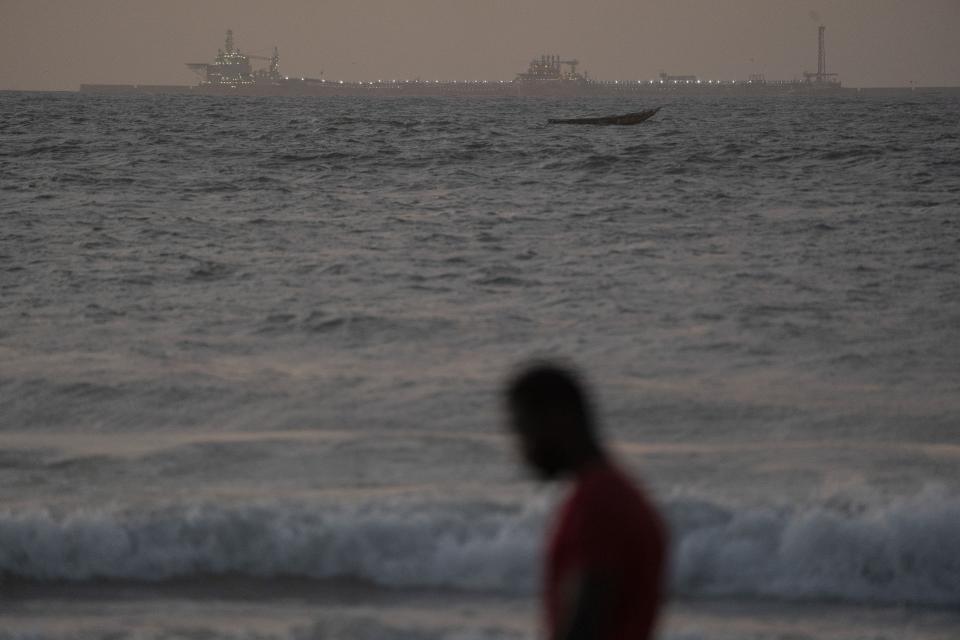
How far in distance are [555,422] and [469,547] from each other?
4.52 m

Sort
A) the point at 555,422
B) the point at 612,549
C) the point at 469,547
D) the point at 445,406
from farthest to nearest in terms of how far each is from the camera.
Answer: the point at 445,406, the point at 469,547, the point at 555,422, the point at 612,549

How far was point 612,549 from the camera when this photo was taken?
2.09 m

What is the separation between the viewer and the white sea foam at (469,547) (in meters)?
6.41

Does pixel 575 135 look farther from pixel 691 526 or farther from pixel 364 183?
pixel 691 526

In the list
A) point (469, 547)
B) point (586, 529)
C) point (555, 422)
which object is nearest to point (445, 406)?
point (469, 547)

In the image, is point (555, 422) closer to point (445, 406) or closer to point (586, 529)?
point (586, 529)

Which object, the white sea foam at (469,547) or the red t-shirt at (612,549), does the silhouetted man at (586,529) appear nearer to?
the red t-shirt at (612,549)

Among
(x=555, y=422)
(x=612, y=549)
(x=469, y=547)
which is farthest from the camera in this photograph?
(x=469, y=547)

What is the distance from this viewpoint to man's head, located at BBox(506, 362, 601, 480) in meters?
2.26

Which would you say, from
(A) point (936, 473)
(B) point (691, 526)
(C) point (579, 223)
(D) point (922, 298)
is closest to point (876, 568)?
(B) point (691, 526)

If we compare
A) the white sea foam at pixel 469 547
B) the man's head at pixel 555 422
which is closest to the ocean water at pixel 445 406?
the white sea foam at pixel 469 547

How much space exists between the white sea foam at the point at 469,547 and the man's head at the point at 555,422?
421cm

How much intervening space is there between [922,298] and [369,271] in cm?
691

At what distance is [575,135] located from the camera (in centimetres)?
4828
